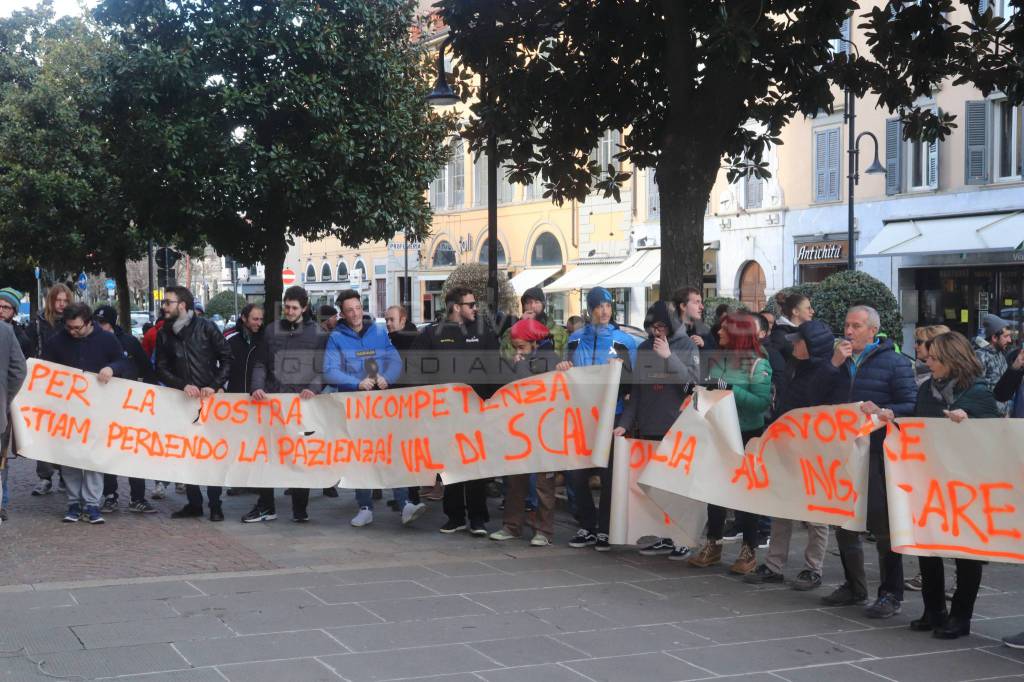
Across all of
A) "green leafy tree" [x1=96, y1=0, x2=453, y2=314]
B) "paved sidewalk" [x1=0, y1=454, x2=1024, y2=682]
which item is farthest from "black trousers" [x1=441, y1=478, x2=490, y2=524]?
"green leafy tree" [x1=96, y1=0, x2=453, y2=314]

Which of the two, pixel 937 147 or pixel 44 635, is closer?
pixel 44 635

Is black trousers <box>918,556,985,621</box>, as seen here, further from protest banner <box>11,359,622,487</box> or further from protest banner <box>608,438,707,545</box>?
protest banner <box>11,359,622,487</box>

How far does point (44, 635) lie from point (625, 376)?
14.7ft

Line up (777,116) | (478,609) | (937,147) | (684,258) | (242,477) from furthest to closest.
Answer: (937,147)
(777,116)
(684,258)
(242,477)
(478,609)

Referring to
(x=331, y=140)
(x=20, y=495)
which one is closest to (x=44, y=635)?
(x=20, y=495)

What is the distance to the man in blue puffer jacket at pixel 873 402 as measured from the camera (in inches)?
286

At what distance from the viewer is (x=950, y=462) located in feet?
22.7

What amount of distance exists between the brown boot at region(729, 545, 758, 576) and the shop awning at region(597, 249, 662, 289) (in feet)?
96.4

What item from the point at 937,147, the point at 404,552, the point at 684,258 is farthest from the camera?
the point at 937,147

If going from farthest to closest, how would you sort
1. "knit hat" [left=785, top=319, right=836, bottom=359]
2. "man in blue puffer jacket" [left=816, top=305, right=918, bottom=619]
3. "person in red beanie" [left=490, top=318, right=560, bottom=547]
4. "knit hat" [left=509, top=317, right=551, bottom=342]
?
"knit hat" [left=509, top=317, right=551, bottom=342], "person in red beanie" [left=490, top=318, right=560, bottom=547], "knit hat" [left=785, top=319, right=836, bottom=359], "man in blue puffer jacket" [left=816, top=305, right=918, bottom=619]

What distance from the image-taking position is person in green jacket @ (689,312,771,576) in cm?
854

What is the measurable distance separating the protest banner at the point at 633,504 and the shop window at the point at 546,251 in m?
36.4

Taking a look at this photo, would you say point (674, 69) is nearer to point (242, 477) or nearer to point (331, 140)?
point (242, 477)

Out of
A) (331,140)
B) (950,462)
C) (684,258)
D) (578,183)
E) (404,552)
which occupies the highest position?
(331,140)
